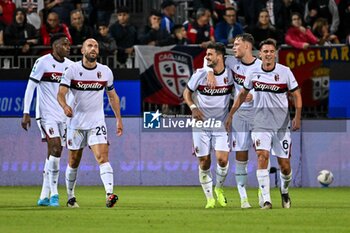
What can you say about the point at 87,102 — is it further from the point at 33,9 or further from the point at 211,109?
the point at 33,9

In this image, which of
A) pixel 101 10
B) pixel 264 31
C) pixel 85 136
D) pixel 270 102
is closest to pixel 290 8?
pixel 264 31

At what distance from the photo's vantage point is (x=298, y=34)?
2638 cm

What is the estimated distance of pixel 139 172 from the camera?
85.3 feet

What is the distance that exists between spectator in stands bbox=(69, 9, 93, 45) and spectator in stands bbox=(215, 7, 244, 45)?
9.34 feet

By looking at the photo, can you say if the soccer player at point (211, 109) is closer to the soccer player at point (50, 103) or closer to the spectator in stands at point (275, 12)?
the soccer player at point (50, 103)

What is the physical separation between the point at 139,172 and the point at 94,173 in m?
0.96

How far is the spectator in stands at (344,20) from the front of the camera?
2808 centimetres

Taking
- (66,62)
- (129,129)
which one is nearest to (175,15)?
(129,129)

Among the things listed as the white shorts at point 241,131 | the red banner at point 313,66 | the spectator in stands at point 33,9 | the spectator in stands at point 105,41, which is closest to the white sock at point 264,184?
the white shorts at point 241,131

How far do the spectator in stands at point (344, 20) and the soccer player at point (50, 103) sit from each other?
33.7ft

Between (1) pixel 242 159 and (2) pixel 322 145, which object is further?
(2) pixel 322 145

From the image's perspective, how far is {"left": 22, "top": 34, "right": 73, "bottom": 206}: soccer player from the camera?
19.2 m

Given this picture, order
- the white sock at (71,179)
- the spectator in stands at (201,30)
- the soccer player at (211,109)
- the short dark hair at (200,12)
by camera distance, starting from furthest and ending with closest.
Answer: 1. the short dark hair at (200,12)
2. the spectator in stands at (201,30)
3. the soccer player at (211,109)
4. the white sock at (71,179)

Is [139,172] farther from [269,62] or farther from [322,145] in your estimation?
[269,62]
